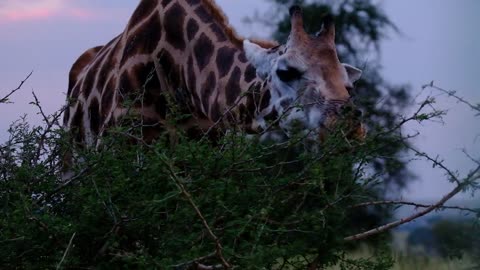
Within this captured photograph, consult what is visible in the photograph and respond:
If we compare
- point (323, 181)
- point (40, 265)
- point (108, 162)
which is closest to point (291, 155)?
point (323, 181)

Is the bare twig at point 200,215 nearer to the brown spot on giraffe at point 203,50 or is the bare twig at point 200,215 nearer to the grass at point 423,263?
the grass at point 423,263

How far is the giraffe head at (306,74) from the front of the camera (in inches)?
139

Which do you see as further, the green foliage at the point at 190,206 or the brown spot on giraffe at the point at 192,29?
the brown spot on giraffe at the point at 192,29

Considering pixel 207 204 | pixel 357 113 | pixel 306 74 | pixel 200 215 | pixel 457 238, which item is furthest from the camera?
pixel 306 74

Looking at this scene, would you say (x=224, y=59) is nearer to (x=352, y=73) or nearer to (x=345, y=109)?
(x=352, y=73)

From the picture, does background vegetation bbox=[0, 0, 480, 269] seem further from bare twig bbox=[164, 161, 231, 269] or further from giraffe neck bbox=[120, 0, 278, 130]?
giraffe neck bbox=[120, 0, 278, 130]

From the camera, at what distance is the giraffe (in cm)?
379

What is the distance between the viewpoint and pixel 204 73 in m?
4.50

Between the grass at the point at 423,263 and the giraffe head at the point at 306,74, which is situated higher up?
the giraffe head at the point at 306,74

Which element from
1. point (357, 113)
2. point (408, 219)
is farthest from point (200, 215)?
point (357, 113)

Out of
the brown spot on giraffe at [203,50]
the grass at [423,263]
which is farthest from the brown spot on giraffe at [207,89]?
the grass at [423,263]

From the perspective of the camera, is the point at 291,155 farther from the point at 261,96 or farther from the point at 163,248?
the point at 261,96

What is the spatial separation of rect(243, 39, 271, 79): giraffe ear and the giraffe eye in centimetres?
15

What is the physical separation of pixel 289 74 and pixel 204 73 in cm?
76
